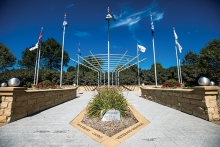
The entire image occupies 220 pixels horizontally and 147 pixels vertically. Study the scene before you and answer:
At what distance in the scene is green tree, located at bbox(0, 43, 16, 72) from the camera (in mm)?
21297

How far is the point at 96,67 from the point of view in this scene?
17.9m

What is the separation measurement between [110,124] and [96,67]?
14873 millimetres

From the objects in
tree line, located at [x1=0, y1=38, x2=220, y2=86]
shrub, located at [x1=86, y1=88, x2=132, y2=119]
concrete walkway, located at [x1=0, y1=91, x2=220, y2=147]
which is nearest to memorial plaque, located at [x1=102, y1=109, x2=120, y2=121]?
shrub, located at [x1=86, y1=88, x2=132, y2=119]

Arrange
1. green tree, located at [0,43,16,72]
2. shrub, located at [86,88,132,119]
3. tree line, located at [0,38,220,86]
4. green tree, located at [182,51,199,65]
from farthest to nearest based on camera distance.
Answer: green tree, located at [182,51,199,65] < green tree, located at [0,43,16,72] < tree line, located at [0,38,220,86] < shrub, located at [86,88,132,119]

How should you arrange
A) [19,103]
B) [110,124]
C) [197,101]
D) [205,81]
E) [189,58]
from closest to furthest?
[110,124], [205,81], [19,103], [197,101], [189,58]

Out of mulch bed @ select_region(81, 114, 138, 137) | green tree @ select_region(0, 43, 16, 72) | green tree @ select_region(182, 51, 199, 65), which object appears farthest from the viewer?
green tree @ select_region(182, 51, 199, 65)

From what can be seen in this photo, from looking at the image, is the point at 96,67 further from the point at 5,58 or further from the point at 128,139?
the point at 5,58

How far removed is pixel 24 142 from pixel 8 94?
184 centimetres

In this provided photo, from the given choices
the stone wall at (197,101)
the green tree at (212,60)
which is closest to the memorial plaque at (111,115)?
the stone wall at (197,101)

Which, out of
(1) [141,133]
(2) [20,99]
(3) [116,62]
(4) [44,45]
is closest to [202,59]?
(3) [116,62]

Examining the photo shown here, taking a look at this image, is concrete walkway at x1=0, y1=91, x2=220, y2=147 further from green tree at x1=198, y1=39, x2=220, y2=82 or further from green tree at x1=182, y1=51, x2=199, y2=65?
green tree at x1=182, y1=51, x2=199, y2=65

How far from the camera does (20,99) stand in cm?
383

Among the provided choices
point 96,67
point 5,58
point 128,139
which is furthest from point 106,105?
point 5,58

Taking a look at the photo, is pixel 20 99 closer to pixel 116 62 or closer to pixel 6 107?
pixel 6 107
